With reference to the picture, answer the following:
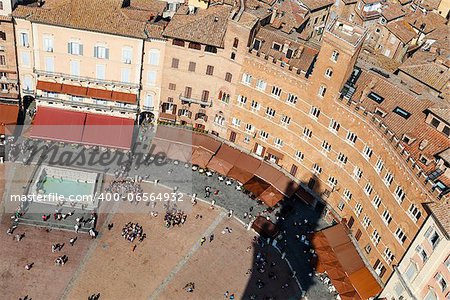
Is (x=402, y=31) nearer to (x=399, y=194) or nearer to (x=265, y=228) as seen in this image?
(x=399, y=194)

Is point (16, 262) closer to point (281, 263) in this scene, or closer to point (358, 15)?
point (281, 263)

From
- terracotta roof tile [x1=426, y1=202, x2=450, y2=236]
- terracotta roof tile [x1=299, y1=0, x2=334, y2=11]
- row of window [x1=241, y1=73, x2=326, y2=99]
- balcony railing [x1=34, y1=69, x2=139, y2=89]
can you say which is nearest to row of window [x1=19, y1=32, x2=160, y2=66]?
balcony railing [x1=34, y1=69, x2=139, y2=89]

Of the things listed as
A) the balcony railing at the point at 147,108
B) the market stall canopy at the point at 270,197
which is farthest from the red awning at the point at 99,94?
the market stall canopy at the point at 270,197

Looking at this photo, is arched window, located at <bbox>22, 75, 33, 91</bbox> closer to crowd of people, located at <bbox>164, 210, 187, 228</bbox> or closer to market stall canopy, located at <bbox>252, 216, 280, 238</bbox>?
crowd of people, located at <bbox>164, 210, 187, 228</bbox>

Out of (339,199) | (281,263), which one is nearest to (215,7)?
(339,199)

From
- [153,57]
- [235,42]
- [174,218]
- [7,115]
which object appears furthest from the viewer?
[7,115]

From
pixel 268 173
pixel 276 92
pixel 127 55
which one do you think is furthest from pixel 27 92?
pixel 268 173
